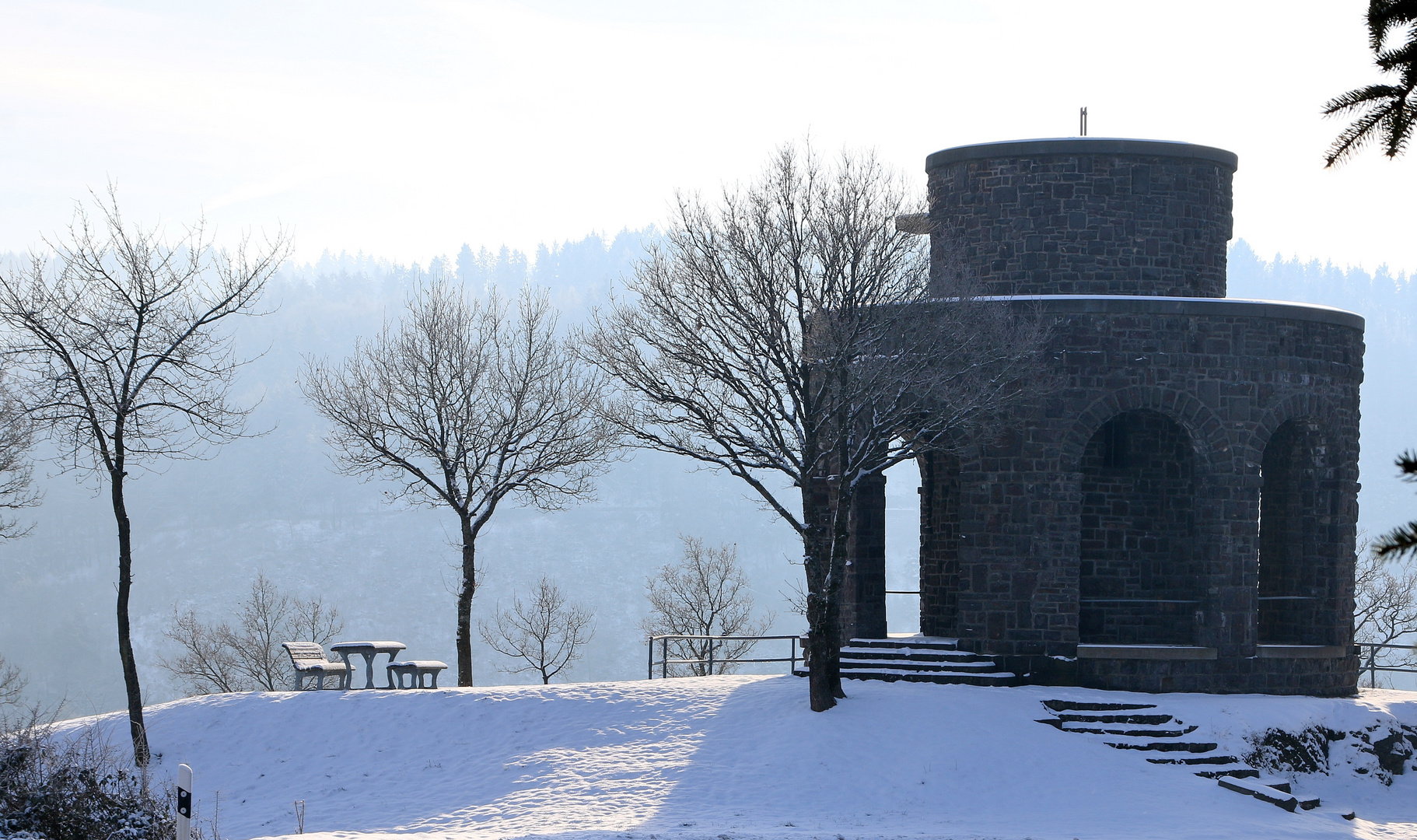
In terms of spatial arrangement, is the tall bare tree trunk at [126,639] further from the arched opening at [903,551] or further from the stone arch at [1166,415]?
the arched opening at [903,551]

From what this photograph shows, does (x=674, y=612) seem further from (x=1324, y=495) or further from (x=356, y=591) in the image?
(x=356, y=591)

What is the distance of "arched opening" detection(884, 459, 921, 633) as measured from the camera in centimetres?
11269

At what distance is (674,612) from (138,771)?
22.5 m

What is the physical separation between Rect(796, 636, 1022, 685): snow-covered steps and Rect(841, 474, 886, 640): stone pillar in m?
0.50

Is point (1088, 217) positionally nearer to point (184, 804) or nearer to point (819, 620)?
point (819, 620)

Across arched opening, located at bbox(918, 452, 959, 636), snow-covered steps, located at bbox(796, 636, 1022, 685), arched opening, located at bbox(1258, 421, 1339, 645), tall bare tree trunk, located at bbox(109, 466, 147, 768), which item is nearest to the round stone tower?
arched opening, located at bbox(1258, 421, 1339, 645)

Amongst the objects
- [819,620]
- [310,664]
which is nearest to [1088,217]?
[819,620]

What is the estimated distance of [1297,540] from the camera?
19750 millimetres

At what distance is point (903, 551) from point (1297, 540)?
110086 millimetres

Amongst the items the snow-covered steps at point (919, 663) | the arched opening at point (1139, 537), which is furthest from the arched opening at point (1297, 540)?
the snow-covered steps at point (919, 663)

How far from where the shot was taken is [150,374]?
53.0ft

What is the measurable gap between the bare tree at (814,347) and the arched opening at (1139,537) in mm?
3298

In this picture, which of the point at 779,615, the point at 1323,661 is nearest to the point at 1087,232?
the point at 1323,661

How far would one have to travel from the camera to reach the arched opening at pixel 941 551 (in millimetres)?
19766
